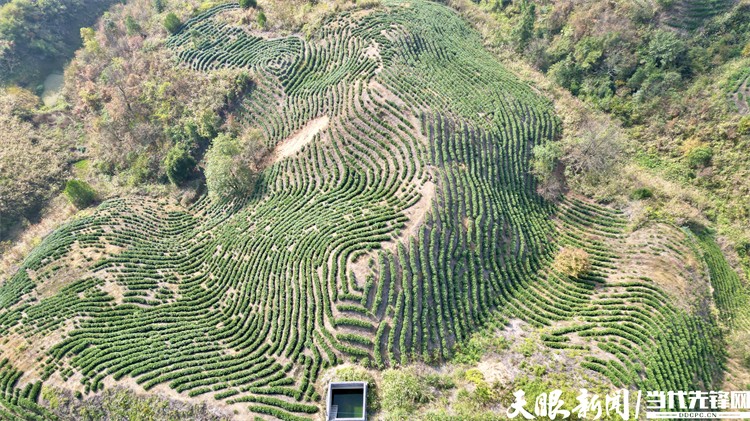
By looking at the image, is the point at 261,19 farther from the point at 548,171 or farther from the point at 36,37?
the point at 36,37

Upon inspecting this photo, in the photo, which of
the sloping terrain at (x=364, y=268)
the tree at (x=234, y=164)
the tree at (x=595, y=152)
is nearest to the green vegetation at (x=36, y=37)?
the sloping terrain at (x=364, y=268)

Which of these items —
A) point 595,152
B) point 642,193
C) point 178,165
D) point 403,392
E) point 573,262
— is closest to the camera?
point 403,392

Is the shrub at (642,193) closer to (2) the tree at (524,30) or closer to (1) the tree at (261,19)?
(2) the tree at (524,30)

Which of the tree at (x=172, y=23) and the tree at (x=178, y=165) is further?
the tree at (x=172, y=23)

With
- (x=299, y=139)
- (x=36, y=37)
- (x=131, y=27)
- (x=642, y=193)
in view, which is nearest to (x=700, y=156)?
(x=642, y=193)

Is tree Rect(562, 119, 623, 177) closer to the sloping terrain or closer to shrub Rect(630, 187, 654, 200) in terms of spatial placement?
the sloping terrain

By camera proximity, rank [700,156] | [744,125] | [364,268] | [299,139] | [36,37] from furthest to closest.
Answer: [36,37] < [299,139] < [700,156] < [744,125] < [364,268]
